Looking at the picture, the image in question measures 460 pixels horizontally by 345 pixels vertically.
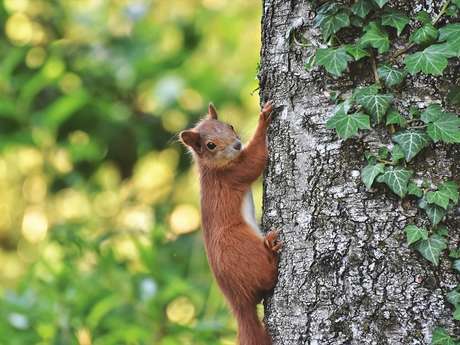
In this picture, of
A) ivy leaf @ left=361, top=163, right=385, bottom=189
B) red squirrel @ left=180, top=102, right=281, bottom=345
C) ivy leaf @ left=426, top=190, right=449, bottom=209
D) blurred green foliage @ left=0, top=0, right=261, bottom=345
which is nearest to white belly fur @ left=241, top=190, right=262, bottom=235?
red squirrel @ left=180, top=102, right=281, bottom=345

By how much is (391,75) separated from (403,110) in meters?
0.09

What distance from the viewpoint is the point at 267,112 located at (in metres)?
2.09

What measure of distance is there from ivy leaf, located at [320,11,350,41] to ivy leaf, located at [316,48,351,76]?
2.0 inches

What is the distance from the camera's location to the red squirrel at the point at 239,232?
6.95 ft

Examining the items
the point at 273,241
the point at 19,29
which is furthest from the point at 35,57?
the point at 273,241

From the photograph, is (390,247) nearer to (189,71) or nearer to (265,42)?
(265,42)

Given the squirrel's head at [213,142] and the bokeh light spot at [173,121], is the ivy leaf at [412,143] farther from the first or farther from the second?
the bokeh light spot at [173,121]

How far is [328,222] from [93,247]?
246 cm

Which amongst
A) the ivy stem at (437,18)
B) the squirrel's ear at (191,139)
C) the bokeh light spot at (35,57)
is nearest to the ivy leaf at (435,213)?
the ivy stem at (437,18)

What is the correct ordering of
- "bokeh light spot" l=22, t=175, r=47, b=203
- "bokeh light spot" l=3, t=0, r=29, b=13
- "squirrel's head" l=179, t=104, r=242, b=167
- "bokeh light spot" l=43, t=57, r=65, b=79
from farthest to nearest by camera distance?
"bokeh light spot" l=22, t=175, r=47, b=203, "bokeh light spot" l=3, t=0, r=29, b=13, "bokeh light spot" l=43, t=57, r=65, b=79, "squirrel's head" l=179, t=104, r=242, b=167

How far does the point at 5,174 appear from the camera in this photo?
5762 mm

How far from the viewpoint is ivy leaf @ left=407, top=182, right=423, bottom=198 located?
1771 mm

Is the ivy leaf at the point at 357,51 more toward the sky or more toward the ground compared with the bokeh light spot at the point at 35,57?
more toward the ground

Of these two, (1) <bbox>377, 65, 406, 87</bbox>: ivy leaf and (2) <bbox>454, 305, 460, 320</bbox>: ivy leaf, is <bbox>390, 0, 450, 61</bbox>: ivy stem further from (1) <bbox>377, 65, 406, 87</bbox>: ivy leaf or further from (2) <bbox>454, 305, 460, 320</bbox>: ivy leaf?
(2) <bbox>454, 305, 460, 320</bbox>: ivy leaf
